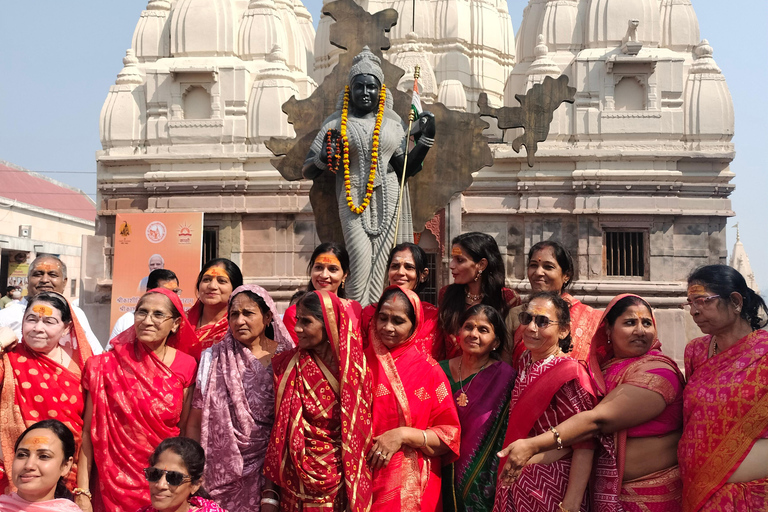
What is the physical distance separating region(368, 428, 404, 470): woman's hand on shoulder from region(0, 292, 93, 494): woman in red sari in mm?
1565

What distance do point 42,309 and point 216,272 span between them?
3.57 ft

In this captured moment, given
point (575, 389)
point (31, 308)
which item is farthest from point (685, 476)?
point (31, 308)

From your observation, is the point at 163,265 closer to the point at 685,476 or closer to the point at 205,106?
the point at 205,106

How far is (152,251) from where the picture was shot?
15430 millimetres

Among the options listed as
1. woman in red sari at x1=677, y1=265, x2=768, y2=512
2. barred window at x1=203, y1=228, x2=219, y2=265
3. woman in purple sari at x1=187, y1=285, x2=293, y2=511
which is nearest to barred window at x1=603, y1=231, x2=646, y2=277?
barred window at x1=203, y1=228, x2=219, y2=265

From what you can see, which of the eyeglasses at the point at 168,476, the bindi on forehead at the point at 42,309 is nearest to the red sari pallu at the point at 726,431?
the eyeglasses at the point at 168,476

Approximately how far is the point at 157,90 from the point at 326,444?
49.1 feet

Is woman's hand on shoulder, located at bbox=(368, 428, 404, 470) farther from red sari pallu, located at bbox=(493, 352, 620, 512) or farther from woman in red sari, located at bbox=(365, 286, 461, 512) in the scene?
red sari pallu, located at bbox=(493, 352, 620, 512)

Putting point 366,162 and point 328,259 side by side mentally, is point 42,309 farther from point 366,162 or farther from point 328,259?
point 366,162

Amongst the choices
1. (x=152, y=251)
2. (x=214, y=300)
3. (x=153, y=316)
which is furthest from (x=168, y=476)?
(x=152, y=251)

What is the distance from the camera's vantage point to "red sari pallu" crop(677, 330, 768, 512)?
3176 mm

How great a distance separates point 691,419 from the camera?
130 inches

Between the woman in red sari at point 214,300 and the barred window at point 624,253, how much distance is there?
12.1 m

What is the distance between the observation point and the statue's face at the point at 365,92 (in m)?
5.89
